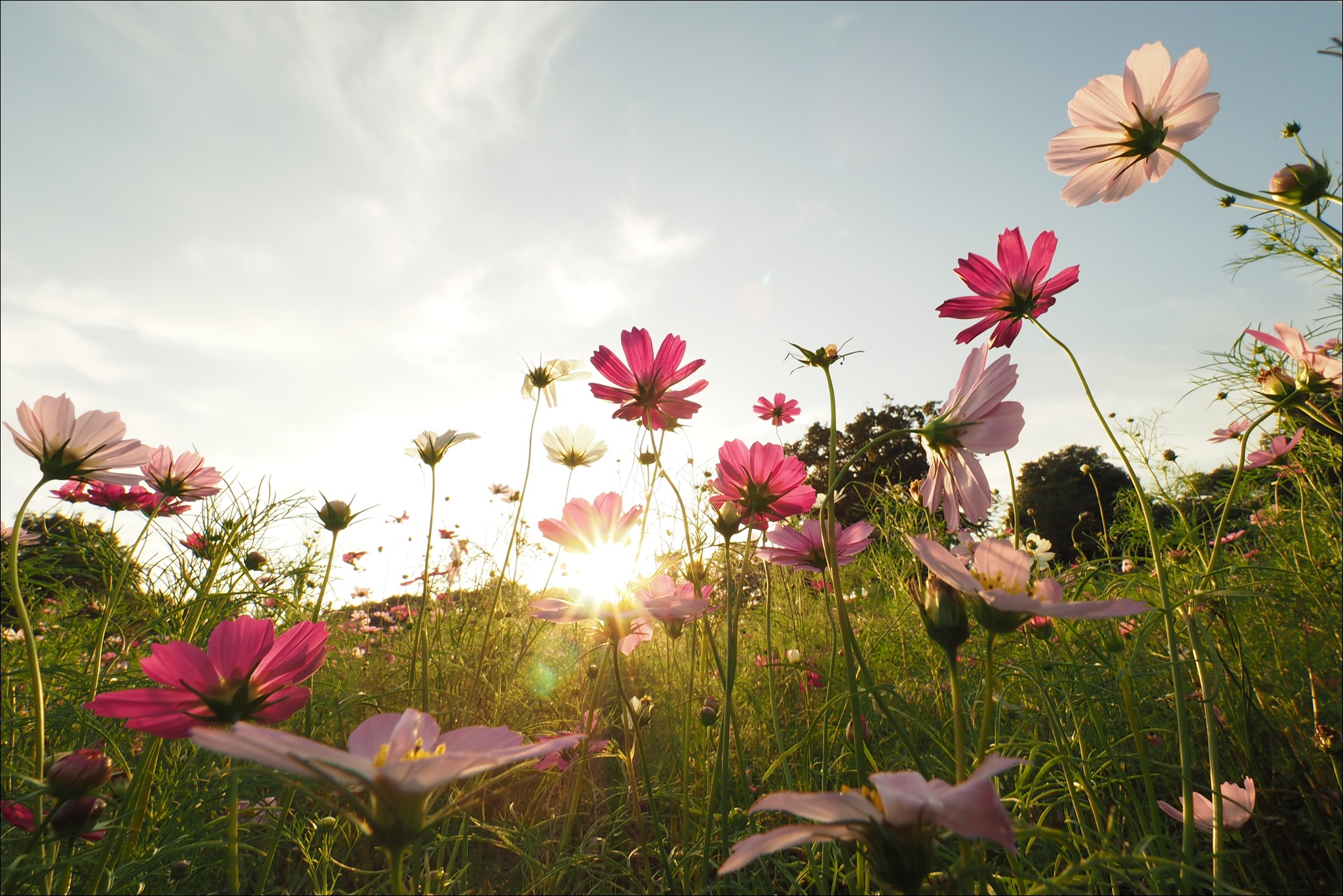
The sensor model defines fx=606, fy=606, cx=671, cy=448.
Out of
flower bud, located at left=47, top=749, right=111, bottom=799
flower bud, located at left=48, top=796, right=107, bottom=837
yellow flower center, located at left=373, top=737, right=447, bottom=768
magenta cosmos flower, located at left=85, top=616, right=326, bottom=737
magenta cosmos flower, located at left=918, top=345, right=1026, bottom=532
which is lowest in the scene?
flower bud, located at left=48, top=796, right=107, bottom=837

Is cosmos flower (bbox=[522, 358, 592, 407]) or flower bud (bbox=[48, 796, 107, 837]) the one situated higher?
cosmos flower (bbox=[522, 358, 592, 407])

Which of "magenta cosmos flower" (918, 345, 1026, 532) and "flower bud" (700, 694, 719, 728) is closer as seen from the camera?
"magenta cosmos flower" (918, 345, 1026, 532)

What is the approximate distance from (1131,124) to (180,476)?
1.45 metres

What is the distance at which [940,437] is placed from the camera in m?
0.62

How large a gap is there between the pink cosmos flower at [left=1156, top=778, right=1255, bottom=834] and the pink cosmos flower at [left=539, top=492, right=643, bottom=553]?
0.73 m

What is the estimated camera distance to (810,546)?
0.88 m

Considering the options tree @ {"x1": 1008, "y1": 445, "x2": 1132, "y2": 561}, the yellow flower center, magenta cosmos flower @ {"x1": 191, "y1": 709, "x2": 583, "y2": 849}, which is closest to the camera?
magenta cosmos flower @ {"x1": 191, "y1": 709, "x2": 583, "y2": 849}

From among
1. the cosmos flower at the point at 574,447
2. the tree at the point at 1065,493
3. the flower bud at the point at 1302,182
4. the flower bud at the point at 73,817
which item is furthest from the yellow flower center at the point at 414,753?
the tree at the point at 1065,493

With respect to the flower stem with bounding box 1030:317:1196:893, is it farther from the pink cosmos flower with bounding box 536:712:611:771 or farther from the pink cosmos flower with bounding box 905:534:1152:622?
the pink cosmos flower with bounding box 536:712:611:771

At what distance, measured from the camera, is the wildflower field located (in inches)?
15.2

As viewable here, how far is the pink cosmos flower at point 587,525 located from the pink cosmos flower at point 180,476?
576 mm

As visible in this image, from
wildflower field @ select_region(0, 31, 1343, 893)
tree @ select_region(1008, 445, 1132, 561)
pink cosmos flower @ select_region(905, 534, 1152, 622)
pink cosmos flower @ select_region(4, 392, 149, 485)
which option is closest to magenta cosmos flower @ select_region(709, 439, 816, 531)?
wildflower field @ select_region(0, 31, 1343, 893)

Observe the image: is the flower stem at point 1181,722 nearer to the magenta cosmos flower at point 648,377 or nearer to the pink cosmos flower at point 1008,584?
the pink cosmos flower at point 1008,584

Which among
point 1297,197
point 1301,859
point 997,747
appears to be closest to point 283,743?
point 997,747
